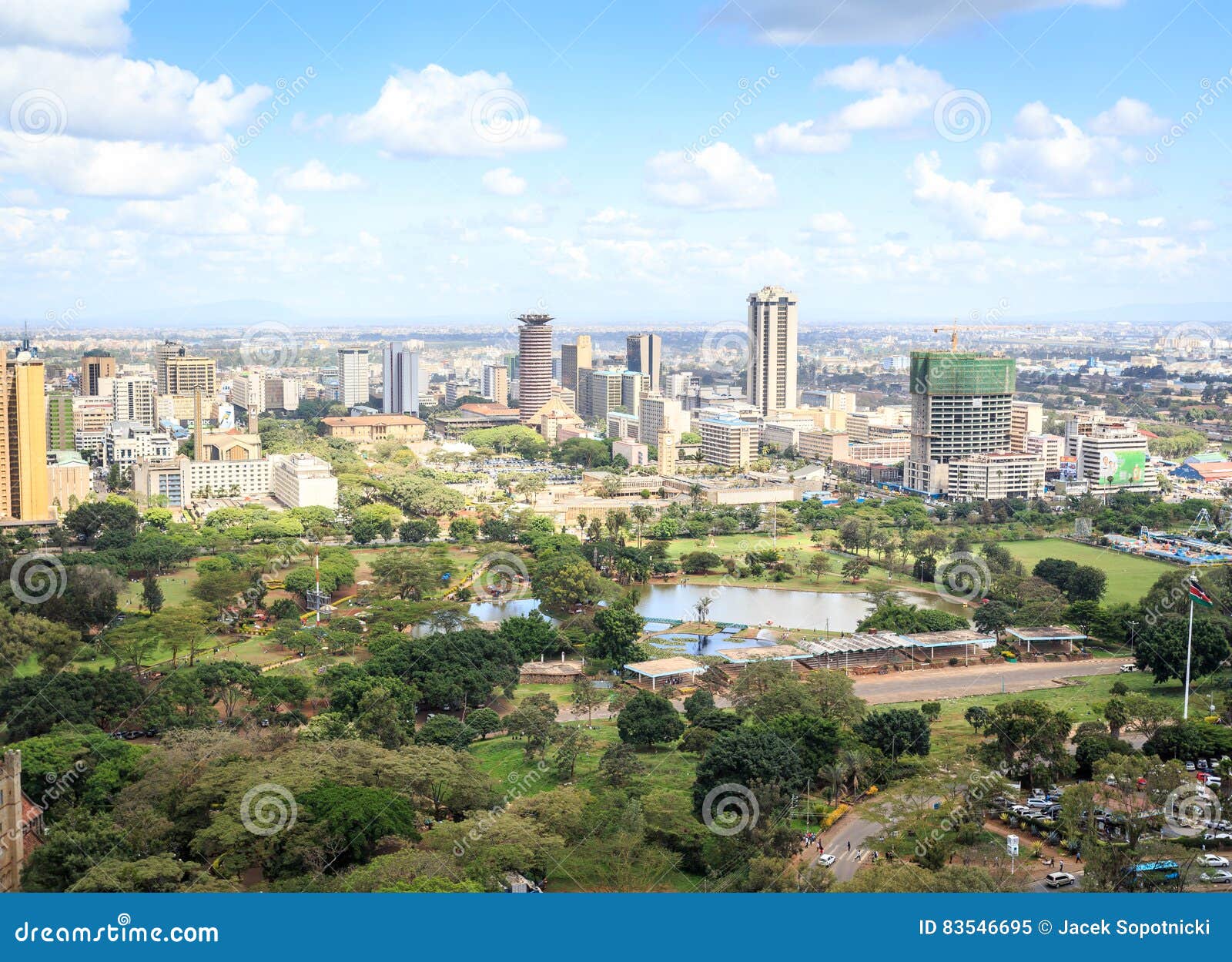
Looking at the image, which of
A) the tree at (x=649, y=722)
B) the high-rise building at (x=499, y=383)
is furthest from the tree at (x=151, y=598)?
the high-rise building at (x=499, y=383)

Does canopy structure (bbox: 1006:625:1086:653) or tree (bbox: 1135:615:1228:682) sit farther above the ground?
tree (bbox: 1135:615:1228:682)

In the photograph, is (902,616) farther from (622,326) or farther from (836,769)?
(622,326)

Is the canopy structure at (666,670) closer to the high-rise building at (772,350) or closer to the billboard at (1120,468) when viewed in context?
the billboard at (1120,468)

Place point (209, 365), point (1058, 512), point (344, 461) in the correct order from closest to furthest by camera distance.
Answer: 1. point (1058, 512)
2. point (344, 461)
3. point (209, 365)

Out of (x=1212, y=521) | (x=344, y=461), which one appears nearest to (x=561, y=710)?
(x=1212, y=521)

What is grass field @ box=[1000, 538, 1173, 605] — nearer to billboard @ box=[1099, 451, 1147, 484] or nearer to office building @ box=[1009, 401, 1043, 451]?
billboard @ box=[1099, 451, 1147, 484]

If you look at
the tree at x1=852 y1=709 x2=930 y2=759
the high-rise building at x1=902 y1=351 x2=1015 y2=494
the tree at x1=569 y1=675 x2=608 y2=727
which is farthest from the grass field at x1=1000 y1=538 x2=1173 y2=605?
the tree at x1=569 y1=675 x2=608 y2=727
